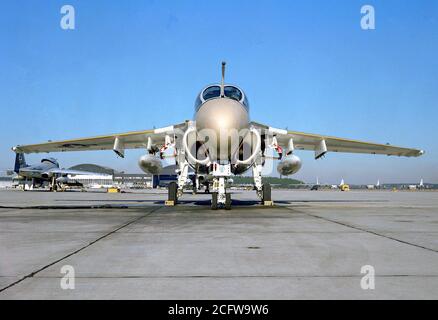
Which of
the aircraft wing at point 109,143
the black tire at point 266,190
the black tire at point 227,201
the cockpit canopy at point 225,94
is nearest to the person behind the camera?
the black tire at point 227,201

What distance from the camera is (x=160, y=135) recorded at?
2073cm

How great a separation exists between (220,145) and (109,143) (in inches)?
375

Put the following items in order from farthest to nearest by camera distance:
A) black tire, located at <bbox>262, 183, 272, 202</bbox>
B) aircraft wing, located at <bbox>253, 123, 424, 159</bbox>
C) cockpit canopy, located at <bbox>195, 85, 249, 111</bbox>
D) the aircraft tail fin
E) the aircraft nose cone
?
the aircraft tail fin < aircraft wing, located at <bbox>253, 123, 424, 159</bbox> < black tire, located at <bbox>262, 183, 272, 202</bbox> < cockpit canopy, located at <bbox>195, 85, 249, 111</bbox> < the aircraft nose cone

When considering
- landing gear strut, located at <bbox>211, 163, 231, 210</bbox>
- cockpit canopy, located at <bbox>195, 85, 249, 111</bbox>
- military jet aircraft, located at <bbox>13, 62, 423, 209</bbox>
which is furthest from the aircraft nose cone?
landing gear strut, located at <bbox>211, 163, 231, 210</bbox>

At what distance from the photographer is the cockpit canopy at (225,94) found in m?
16.4

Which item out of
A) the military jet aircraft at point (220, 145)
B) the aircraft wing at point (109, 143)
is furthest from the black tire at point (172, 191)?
the aircraft wing at point (109, 143)

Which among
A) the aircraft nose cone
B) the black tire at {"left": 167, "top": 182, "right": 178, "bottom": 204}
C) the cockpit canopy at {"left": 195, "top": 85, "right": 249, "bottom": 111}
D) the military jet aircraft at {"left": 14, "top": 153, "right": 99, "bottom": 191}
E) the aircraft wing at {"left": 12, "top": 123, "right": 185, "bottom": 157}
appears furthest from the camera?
the military jet aircraft at {"left": 14, "top": 153, "right": 99, "bottom": 191}

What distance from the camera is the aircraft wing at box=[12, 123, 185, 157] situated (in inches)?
799

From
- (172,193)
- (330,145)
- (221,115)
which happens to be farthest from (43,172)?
(221,115)

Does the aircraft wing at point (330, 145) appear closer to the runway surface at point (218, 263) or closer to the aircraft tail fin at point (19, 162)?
the runway surface at point (218, 263)

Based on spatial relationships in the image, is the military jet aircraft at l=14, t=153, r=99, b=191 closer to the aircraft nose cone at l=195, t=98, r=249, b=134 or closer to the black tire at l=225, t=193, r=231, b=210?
the black tire at l=225, t=193, r=231, b=210

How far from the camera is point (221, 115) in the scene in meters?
14.9
